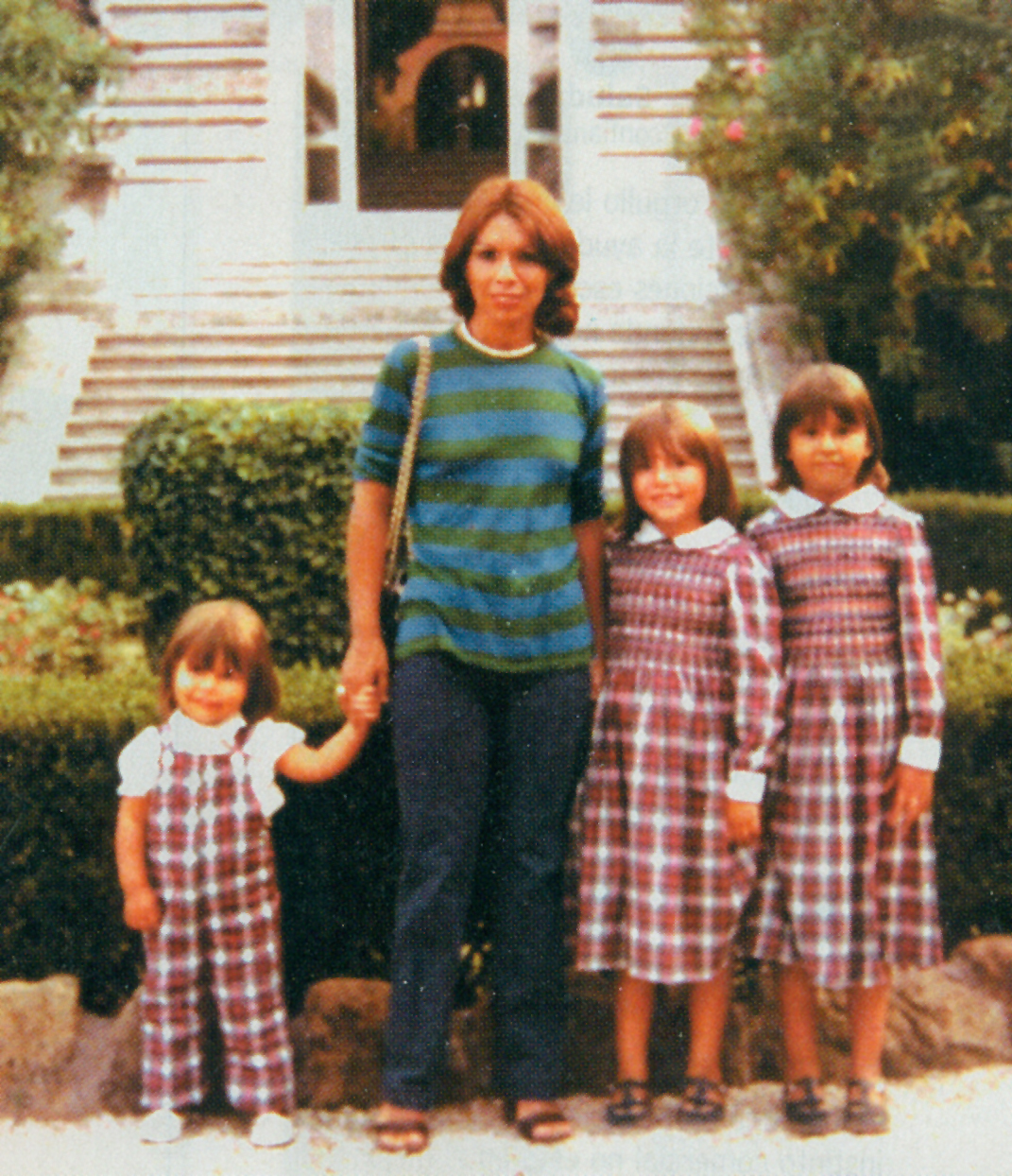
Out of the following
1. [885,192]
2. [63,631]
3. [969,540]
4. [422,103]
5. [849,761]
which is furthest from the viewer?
[422,103]

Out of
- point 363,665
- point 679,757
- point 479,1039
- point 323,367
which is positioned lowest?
point 479,1039

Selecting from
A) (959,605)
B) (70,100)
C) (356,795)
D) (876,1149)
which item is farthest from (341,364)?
(876,1149)

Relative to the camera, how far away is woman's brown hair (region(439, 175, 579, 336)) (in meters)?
2.69

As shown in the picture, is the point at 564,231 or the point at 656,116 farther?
the point at 656,116

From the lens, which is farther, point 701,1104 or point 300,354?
point 300,354

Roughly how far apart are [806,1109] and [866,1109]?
0.12 meters

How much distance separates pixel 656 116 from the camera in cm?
846

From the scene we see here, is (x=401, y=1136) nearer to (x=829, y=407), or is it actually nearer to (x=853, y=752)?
(x=853, y=752)

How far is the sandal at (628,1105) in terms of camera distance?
281 centimetres

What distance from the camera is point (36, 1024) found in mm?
2932

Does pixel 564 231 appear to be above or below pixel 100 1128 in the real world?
above

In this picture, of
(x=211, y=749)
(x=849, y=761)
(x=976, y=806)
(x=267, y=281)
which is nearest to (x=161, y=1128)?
(x=211, y=749)

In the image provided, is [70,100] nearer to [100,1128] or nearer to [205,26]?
[205,26]

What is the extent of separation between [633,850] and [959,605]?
3.40m
